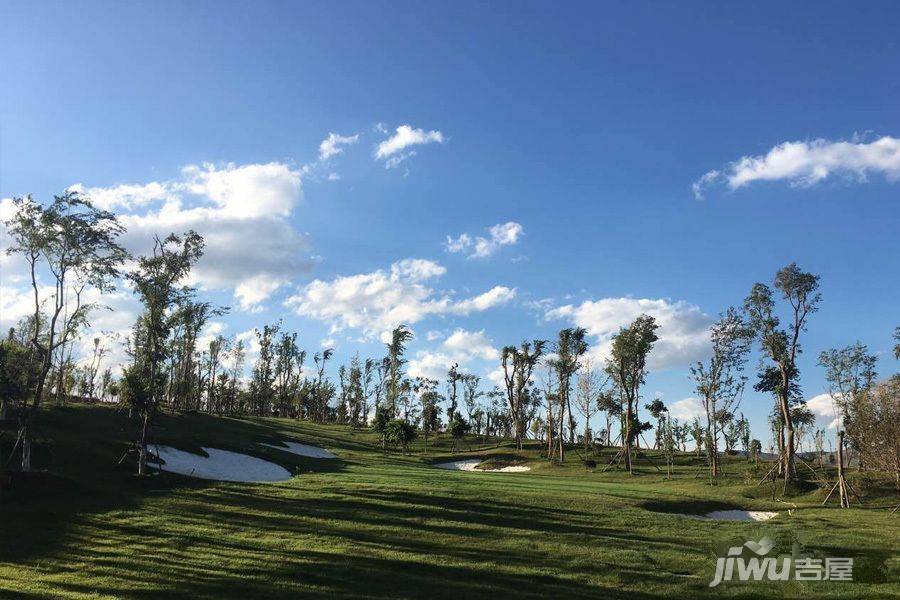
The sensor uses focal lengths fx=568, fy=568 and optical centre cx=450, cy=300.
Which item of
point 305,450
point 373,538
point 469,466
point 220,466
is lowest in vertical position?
point 469,466

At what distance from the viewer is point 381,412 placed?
8875 cm

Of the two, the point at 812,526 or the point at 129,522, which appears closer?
the point at 129,522

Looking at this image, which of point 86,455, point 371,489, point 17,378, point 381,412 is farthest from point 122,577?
point 381,412

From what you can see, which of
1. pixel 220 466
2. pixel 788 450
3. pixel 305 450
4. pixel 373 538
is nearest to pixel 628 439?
pixel 788 450

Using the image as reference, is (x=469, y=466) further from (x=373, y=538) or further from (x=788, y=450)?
(x=373, y=538)

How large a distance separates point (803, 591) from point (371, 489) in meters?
22.3

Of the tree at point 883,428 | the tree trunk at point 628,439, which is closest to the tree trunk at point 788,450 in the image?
the tree at point 883,428

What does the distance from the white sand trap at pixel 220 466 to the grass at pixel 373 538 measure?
317 cm

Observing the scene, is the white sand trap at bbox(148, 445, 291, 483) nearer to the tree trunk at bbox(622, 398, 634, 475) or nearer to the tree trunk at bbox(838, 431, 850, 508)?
the tree trunk at bbox(838, 431, 850, 508)

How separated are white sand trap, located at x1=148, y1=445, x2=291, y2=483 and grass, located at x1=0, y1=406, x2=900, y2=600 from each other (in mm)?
3166

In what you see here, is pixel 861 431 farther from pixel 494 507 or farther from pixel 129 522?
pixel 129 522

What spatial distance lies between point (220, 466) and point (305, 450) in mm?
21667

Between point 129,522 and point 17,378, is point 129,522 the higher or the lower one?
the lower one

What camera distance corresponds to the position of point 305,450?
6525 centimetres
